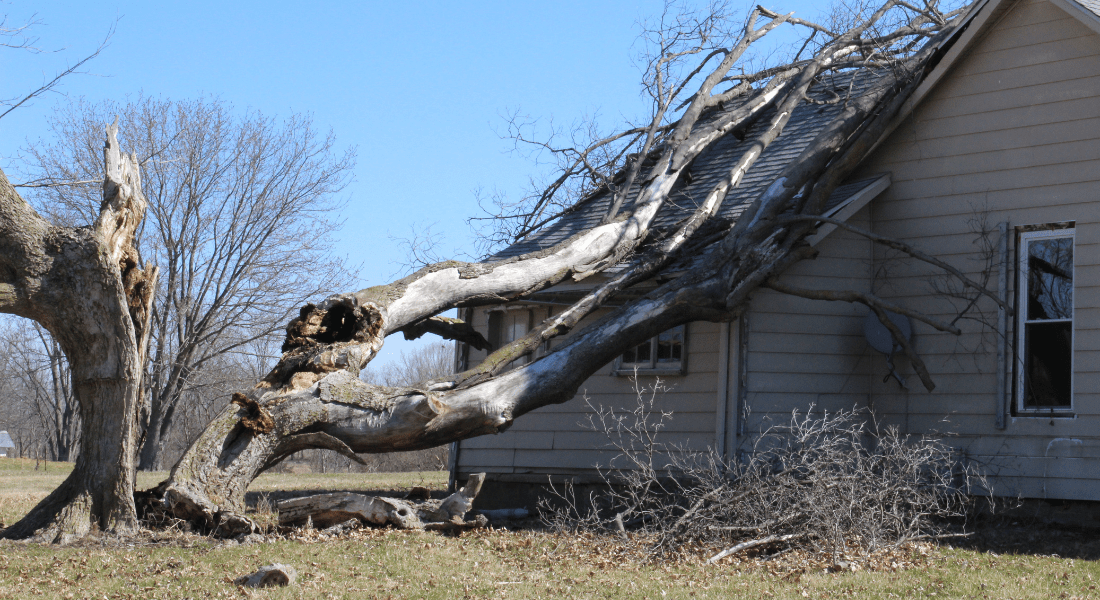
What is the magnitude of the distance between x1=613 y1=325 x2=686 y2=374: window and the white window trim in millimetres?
3350

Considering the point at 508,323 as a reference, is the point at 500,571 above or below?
below

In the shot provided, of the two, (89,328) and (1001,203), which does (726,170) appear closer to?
Result: (1001,203)

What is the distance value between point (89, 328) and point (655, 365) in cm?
586

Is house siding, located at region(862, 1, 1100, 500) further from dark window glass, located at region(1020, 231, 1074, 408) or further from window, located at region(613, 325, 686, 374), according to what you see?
window, located at region(613, 325, 686, 374)

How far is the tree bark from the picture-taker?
7.00 m

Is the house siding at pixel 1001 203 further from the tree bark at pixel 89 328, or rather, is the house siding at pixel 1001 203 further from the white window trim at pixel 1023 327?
the tree bark at pixel 89 328

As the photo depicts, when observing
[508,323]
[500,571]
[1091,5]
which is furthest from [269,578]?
[1091,5]

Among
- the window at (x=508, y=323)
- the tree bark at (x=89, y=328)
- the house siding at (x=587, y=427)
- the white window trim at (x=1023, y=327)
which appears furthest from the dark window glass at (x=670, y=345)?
the tree bark at (x=89, y=328)

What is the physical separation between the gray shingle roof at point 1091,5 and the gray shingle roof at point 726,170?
2785 millimetres

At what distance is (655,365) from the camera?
10.5 m

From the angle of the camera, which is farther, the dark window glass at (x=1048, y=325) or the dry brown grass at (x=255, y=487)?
the dry brown grass at (x=255, y=487)

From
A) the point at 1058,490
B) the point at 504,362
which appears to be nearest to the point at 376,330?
the point at 504,362

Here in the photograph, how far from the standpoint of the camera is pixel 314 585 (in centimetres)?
592

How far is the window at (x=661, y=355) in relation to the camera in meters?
10.4
